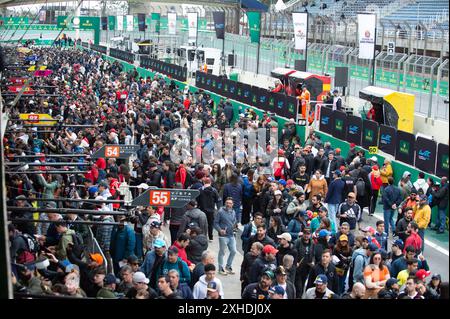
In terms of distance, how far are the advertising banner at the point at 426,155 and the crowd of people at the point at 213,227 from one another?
807 mm

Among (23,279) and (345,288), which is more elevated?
(23,279)

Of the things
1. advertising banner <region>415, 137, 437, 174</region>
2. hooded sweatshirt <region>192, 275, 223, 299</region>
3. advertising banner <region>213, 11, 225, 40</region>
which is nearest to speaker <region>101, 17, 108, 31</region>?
advertising banner <region>213, 11, 225, 40</region>

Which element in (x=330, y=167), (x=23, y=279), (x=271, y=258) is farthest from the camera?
(x=330, y=167)

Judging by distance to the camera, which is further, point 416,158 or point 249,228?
point 416,158

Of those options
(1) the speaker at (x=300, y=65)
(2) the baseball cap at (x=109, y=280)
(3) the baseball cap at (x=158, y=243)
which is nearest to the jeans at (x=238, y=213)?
(3) the baseball cap at (x=158, y=243)

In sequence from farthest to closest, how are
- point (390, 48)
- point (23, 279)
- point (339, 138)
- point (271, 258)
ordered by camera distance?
point (390, 48), point (339, 138), point (271, 258), point (23, 279)

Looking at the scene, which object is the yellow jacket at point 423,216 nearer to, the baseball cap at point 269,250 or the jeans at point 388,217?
the jeans at point 388,217

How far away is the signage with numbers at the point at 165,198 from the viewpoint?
11.1m

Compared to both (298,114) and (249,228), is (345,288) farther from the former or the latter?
(298,114)

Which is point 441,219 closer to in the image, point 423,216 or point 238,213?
point 423,216

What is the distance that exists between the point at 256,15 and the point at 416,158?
24127 millimetres

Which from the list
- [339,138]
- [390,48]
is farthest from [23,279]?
[390,48]

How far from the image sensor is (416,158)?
2159 centimetres

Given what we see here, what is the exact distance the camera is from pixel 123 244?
1332 centimetres
